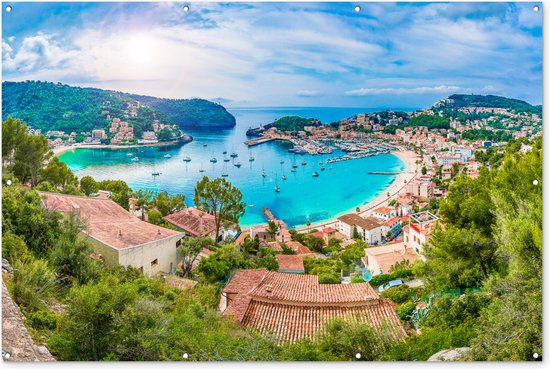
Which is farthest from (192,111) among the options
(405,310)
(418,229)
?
(418,229)

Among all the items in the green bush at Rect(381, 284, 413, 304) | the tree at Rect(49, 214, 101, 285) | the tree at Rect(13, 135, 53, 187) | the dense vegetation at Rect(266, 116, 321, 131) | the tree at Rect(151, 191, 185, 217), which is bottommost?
the green bush at Rect(381, 284, 413, 304)

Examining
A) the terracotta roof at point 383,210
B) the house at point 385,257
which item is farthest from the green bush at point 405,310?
the terracotta roof at point 383,210

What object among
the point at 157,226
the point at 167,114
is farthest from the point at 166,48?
the point at 157,226

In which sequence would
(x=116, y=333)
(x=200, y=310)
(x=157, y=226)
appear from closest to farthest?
(x=116, y=333)
(x=200, y=310)
(x=157, y=226)

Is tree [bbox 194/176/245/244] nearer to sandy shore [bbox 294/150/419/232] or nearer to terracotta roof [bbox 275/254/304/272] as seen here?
terracotta roof [bbox 275/254/304/272]

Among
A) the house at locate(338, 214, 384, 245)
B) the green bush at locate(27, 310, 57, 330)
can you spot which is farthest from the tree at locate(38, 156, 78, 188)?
the house at locate(338, 214, 384, 245)

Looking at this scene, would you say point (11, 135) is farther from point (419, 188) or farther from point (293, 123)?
point (419, 188)

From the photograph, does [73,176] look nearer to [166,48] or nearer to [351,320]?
[166,48]

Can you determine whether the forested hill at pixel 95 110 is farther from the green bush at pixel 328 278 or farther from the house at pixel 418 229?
the house at pixel 418 229
